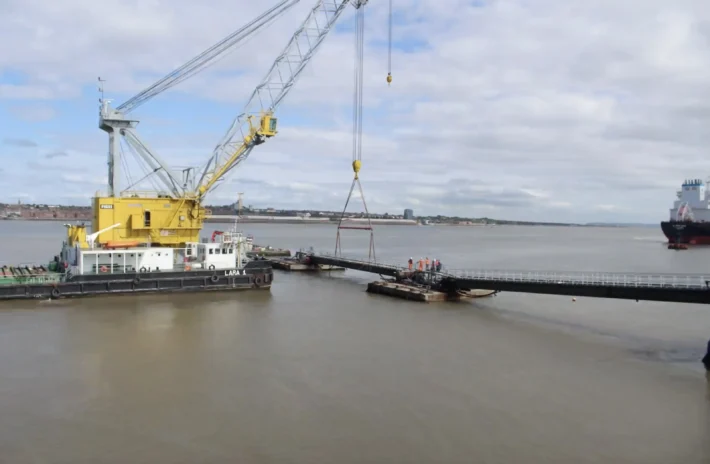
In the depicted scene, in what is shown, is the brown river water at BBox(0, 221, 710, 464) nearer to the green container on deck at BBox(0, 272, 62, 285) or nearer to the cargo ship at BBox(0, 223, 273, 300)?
the green container on deck at BBox(0, 272, 62, 285)

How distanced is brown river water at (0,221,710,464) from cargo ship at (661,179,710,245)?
74.0 meters

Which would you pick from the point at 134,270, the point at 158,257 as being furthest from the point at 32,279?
the point at 158,257

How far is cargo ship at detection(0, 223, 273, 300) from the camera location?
27.5 m

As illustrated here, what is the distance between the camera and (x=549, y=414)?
42.8ft

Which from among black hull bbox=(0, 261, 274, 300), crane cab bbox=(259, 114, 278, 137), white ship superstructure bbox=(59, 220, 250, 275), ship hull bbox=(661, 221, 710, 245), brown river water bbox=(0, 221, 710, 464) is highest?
crane cab bbox=(259, 114, 278, 137)

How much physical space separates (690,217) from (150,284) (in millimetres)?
91786

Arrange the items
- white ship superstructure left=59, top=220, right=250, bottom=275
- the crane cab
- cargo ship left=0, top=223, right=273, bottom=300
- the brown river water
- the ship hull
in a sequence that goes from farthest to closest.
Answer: the ship hull → the crane cab → white ship superstructure left=59, top=220, right=250, bottom=275 → cargo ship left=0, top=223, right=273, bottom=300 → the brown river water

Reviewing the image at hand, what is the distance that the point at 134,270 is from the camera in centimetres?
2975

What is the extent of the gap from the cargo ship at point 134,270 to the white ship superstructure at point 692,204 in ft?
276

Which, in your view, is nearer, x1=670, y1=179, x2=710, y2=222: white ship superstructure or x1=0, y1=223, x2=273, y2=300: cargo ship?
x1=0, y1=223, x2=273, y2=300: cargo ship

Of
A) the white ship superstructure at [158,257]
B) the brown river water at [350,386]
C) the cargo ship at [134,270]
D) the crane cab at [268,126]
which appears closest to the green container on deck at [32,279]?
the cargo ship at [134,270]

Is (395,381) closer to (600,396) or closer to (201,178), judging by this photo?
(600,396)

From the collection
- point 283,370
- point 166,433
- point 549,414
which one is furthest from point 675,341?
point 166,433

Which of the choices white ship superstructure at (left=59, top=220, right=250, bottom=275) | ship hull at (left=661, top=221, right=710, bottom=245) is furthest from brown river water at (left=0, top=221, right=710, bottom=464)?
ship hull at (left=661, top=221, right=710, bottom=245)
